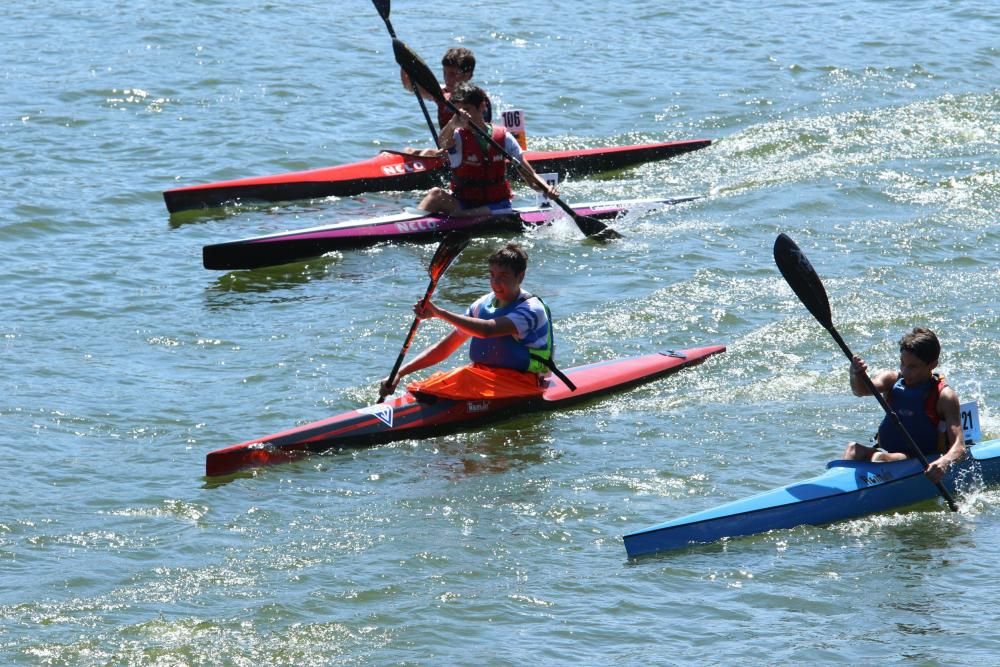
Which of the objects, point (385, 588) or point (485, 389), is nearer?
point (385, 588)

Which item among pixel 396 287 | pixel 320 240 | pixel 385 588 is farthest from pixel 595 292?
pixel 385 588

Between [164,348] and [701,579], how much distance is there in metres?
4.87

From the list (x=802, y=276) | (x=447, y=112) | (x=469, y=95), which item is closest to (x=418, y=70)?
(x=469, y=95)

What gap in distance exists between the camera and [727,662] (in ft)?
19.9

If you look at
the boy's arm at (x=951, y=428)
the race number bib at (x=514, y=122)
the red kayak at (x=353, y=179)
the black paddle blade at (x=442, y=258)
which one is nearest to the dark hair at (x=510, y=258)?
the black paddle blade at (x=442, y=258)

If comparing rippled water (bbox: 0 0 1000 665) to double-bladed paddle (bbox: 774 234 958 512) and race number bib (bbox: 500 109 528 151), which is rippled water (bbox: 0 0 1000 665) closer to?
double-bladed paddle (bbox: 774 234 958 512)

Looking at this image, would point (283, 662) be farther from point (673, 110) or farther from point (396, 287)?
point (673, 110)

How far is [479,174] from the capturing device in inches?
488

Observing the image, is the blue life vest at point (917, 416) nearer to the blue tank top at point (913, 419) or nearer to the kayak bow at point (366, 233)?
the blue tank top at point (913, 419)

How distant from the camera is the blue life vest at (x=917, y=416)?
23.9 ft

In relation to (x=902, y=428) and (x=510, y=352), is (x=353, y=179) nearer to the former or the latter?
(x=510, y=352)

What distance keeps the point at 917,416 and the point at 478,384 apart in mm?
2547

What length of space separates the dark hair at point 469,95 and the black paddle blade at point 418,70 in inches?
10.2

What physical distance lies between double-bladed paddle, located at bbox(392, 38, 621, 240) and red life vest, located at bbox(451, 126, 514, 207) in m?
0.13
